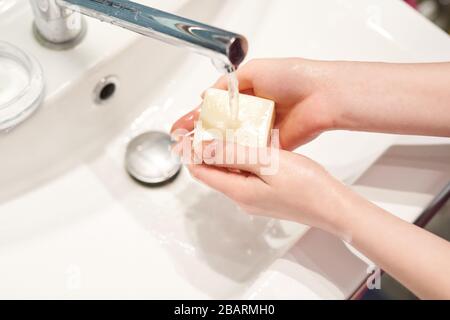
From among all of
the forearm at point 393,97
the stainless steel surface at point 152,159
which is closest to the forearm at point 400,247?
the forearm at point 393,97

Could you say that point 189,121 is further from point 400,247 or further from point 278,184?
point 400,247

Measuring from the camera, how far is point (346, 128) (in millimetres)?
528

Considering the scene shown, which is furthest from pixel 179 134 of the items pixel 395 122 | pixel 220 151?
pixel 395 122

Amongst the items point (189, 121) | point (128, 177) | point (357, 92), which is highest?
point (357, 92)

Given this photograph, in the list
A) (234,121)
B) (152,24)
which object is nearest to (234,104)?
(234,121)

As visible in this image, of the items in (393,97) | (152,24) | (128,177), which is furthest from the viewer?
(128,177)

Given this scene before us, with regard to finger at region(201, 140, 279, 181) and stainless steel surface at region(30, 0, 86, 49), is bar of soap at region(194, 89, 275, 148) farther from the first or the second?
stainless steel surface at region(30, 0, 86, 49)

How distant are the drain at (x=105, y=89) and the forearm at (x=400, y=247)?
0.98ft

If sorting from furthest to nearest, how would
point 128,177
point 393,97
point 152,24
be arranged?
point 128,177 < point 393,97 < point 152,24

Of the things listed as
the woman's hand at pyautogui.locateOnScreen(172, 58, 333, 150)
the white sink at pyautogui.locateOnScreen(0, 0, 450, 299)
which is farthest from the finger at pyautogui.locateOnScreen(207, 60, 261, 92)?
the white sink at pyautogui.locateOnScreen(0, 0, 450, 299)

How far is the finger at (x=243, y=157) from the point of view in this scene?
45cm

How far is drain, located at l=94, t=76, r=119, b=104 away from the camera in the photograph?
559mm

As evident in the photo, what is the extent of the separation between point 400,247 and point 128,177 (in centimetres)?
33

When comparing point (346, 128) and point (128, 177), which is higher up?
point (346, 128)
